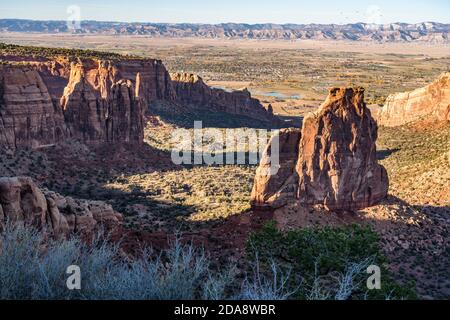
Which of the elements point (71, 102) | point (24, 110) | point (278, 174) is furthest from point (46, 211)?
point (71, 102)

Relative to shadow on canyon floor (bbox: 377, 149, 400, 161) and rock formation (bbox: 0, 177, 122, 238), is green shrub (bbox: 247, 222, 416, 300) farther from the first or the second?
Answer: shadow on canyon floor (bbox: 377, 149, 400, 161)

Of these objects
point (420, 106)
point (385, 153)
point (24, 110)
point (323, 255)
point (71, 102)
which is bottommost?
point (385, 153)

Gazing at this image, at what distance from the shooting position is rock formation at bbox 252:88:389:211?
34.2 m

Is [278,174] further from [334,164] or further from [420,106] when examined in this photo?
[420,106]

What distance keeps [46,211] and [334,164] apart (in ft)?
61.0

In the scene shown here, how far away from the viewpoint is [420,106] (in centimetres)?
7200

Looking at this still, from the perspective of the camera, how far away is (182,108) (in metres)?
95.1

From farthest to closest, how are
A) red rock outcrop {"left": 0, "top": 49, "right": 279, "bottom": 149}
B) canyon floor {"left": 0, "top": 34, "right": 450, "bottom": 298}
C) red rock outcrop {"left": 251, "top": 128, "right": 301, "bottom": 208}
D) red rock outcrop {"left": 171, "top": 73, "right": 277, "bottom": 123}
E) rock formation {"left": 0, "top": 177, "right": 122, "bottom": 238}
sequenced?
red rock outcrop {"left": 171, "top": 73, "right": 277, "bottom": 123}, red rock outcrop {"left": 0, "top": 49, "right": 279, "bottom": 149}, red rock outcrop {"left": 251, "top": 128, "right": 301, "bottom": 208}, canyon floor {"left": 0, "top": 34, "right": 450, "bottom": 298}, rock formation {"left": 0, "top": 177, "right": 122, "bottom": 238}

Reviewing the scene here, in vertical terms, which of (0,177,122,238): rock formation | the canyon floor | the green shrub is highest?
(0,177,122,238): rock formation

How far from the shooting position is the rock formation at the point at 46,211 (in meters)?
23.4

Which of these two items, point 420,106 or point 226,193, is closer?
point 226,193

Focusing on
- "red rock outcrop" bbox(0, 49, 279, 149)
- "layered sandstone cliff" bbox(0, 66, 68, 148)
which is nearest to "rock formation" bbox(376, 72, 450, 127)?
"red rock outcrop" bbox(0, 49, 279, 149)

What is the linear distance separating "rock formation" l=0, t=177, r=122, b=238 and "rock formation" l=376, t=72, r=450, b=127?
167 ft

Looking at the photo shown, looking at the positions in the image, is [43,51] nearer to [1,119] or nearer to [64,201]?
[1,119]
